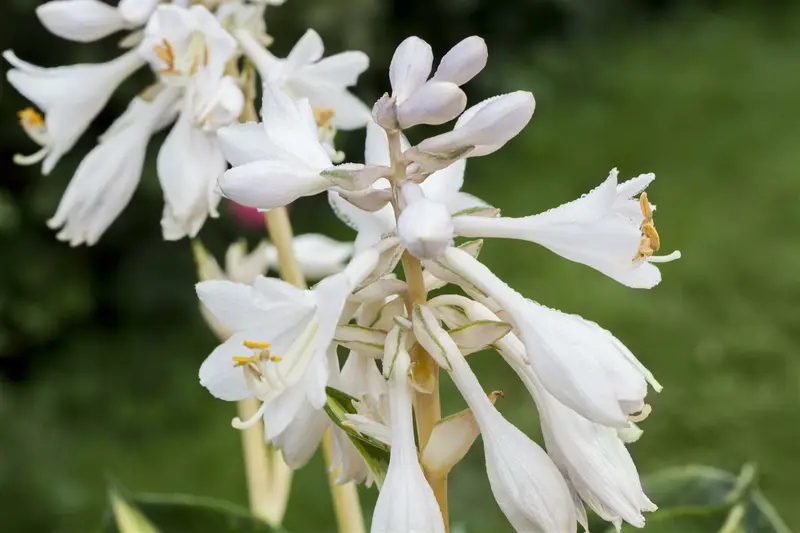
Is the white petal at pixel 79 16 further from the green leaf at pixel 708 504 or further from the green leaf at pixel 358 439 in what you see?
the green leaf at pixel 708 504

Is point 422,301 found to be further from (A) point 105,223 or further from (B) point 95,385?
(B) point 95,385

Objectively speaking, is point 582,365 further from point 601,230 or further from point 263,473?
point 263,473

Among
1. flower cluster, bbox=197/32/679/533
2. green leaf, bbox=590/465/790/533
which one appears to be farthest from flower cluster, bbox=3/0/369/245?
green leaf, bbox=590/465/790/533

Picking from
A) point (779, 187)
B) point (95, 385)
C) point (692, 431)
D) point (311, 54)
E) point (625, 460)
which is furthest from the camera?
point (779, 187)

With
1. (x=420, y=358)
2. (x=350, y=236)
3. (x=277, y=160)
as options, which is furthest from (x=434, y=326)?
(x=350, y=236)

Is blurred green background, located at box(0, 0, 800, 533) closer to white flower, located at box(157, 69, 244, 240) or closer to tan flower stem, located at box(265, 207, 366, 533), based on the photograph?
tan flower stem, located at box(265, 207, 366, 533)

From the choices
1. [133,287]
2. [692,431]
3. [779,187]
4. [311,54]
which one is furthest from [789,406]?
[311,54]

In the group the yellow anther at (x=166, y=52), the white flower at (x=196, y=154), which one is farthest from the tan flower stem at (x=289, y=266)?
the yellow anther at (x=166, y=52)
